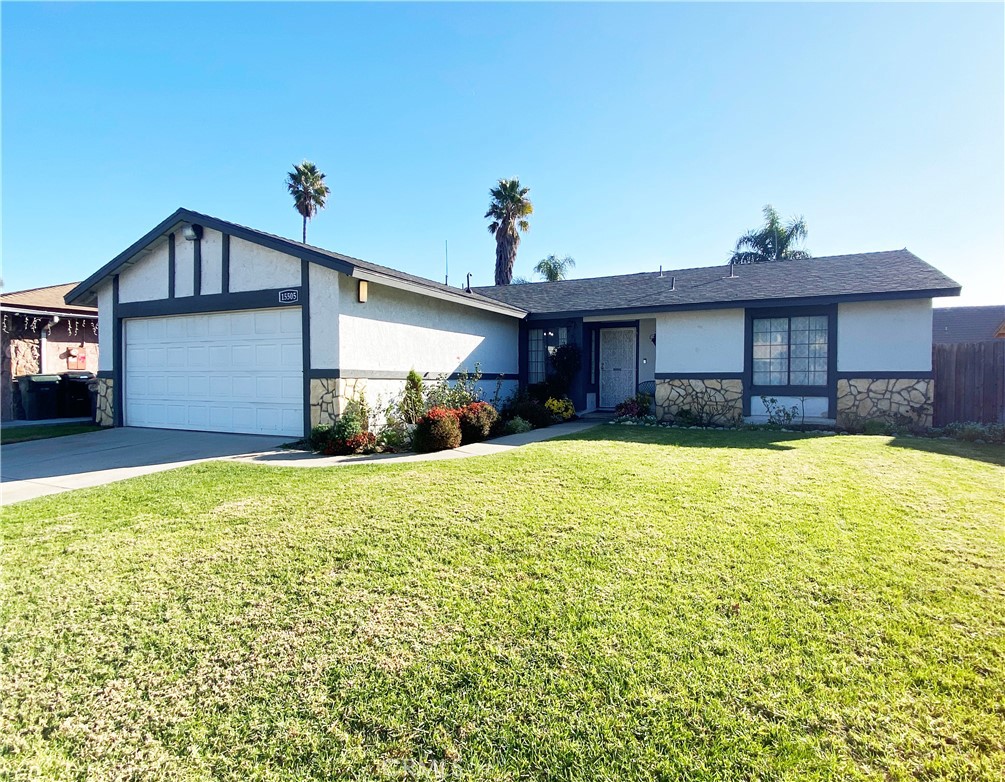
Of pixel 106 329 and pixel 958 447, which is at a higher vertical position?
pixel 106 329

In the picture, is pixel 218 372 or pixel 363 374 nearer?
pixel 363 374

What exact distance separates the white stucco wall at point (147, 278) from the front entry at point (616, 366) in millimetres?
11593

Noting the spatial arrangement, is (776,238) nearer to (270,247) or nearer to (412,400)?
(412,400)

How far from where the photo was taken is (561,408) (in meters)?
13.7

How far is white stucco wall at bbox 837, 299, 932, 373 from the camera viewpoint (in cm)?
1105

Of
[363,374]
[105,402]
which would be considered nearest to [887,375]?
[363,374]

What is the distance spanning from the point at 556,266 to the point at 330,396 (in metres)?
27.8

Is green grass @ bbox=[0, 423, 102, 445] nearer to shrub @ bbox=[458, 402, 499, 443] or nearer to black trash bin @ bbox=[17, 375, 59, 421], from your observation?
black trash bin @ bbox=[17, 375, 59, 421]

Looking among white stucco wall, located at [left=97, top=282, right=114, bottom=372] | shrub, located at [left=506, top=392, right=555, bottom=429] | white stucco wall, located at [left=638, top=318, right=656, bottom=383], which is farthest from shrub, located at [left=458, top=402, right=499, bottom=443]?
white stucco wall, located at [left=97, top=282, right=114, bottom=372]

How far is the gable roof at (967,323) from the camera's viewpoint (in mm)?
20922

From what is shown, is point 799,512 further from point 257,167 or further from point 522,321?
point 257,167

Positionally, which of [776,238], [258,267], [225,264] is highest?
[776,238]

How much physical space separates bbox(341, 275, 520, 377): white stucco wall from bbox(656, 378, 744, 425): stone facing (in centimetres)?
461

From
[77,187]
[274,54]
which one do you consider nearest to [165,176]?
[77,187]
